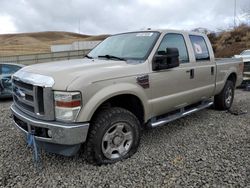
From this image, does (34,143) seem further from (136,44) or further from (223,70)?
(223,70)

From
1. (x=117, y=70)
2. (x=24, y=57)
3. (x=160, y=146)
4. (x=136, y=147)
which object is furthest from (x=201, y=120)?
(x=24, y=57)

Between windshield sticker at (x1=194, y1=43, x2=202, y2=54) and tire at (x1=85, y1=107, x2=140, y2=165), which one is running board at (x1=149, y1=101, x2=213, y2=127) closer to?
tire at (x1=85, y1=107, x2=140, y2=165)

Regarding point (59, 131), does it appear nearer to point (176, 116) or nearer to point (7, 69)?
point (176, 116)

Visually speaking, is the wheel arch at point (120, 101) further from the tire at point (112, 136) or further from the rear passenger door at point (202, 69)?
the rear passenger door at point (202, 69)

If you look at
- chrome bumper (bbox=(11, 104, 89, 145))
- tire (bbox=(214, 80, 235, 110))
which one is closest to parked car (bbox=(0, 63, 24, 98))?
chrome bumper (bbox=(11, 104, 89, 145))

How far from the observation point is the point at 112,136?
3.69 meters

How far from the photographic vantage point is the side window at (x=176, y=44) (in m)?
4.49

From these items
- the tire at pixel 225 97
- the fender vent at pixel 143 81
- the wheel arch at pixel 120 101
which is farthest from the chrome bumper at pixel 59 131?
the tire at pixel 225 97

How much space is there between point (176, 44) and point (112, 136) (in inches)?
83.6

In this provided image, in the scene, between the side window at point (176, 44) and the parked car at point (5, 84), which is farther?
the parked car at point (5, 84)

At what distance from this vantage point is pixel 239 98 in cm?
834

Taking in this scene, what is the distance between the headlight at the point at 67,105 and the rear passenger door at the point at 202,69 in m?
2.60

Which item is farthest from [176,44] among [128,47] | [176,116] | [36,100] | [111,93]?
[36,100]

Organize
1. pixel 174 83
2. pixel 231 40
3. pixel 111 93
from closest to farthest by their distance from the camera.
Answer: pixel 111 93 < pixel 174 83 < pixel 231 40
